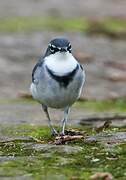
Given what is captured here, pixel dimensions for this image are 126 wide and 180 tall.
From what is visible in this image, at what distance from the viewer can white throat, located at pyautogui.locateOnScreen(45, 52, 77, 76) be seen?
309 inches

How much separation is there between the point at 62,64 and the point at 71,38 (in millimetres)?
10277

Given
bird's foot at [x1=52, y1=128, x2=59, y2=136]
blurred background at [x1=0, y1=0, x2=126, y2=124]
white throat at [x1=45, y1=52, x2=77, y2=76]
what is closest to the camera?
white throat at [x1=45, y1=52, x2=77, y2=76]

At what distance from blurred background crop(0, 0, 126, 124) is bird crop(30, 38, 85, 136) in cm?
273

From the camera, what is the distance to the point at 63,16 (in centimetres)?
2072

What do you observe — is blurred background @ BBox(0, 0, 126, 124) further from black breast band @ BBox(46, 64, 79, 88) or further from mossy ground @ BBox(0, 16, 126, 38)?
black breast band @ BBox(46, 64, 79, 88)

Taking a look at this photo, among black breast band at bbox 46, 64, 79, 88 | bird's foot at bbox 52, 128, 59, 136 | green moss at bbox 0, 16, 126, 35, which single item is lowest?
green moss at bbox 0, 16, 126, 35

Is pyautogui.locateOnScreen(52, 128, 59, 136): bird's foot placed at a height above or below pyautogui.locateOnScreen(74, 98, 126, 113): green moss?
above

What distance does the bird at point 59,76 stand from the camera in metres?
7.87

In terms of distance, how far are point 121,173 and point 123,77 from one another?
8.21 metres

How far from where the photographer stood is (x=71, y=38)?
712 inches

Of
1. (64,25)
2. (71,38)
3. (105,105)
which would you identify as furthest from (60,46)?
(64,25)

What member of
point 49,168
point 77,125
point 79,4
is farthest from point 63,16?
point 49,168

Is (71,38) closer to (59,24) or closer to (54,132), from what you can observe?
(59,24)

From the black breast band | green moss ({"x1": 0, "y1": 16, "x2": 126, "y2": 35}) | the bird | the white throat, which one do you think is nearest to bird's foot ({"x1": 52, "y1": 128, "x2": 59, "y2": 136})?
the bird
